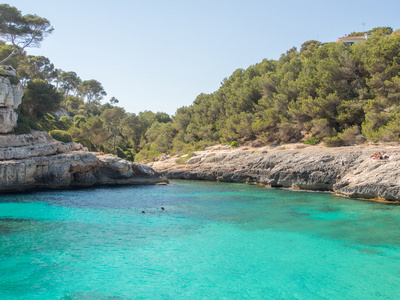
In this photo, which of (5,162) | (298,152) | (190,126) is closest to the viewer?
(5,162)

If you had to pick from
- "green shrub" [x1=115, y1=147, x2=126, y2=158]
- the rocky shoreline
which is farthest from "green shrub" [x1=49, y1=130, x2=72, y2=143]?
"green shrub" [x1=115, y1=147, x2=126, y2=158]

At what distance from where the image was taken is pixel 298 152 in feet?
104

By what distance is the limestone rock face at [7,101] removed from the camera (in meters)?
27.2

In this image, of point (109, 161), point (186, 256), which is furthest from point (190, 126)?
point (186, 256)

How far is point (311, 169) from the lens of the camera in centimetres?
2869

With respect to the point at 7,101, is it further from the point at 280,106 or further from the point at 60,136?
the point at 280,106

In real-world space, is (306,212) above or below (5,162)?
below

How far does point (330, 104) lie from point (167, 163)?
83.2 ft

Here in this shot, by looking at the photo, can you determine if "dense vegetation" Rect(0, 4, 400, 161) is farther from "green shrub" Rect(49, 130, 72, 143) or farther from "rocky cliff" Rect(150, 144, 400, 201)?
"rocky cliff" Rect(150, 144, 400, 201)

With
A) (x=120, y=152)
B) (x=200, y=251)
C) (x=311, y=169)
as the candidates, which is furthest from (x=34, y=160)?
(x=120, y=152)

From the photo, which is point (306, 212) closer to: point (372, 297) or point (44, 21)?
point (372, 297)

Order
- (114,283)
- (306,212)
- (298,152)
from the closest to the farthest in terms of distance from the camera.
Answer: (114,283) < (306,212) < (298,152)

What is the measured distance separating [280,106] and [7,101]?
3324 cm

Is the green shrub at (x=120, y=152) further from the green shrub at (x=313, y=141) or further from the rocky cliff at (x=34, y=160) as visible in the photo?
the green shrub at (x=313, y=141)
